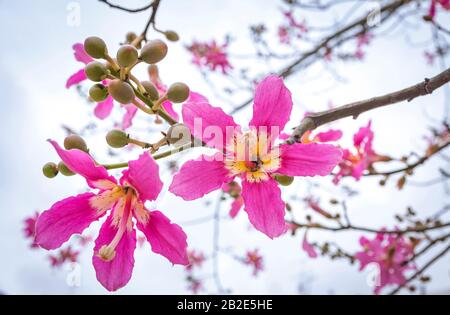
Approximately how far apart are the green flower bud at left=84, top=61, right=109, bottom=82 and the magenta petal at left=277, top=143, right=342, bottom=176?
1.94ft

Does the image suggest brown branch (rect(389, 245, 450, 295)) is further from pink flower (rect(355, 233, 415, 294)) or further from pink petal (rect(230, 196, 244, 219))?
pink petal (rect(230, 196, 244, 219))

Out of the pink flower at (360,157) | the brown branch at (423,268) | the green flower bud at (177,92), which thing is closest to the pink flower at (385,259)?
the brown branch at (423,268)

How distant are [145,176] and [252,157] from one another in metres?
0.37

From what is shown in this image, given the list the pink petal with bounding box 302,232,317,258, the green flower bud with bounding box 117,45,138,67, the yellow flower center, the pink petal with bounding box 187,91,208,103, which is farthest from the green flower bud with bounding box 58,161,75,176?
the pink petal with bounding box 302,232,317,258

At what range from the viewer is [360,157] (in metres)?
2.17

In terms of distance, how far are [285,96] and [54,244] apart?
0.85m

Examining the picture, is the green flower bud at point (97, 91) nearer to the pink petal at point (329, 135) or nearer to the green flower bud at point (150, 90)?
the green flower bud at point (150, 90)

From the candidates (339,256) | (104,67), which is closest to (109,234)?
(104,67)

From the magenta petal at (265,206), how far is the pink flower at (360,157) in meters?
0.96

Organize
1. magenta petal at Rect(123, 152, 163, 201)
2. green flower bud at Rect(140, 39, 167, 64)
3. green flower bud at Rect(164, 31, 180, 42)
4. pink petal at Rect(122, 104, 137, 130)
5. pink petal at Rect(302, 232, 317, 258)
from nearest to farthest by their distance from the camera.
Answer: magenta petal at Rect(123, 152, 163, 201)
green flower bud at Rect(140, 39, 167, 64)
pink petal at Rect(122, 104, 137, 130)
green flower bud at Rect(164, 31, 180, 42)
pink petal at Rect(302, 232, 317, 258)

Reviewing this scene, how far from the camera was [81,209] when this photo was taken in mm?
1271

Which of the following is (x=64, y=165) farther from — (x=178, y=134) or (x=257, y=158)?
(x=257, y=158)

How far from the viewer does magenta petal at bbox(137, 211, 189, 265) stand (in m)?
1.16

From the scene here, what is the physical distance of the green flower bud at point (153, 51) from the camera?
124 centimetres
